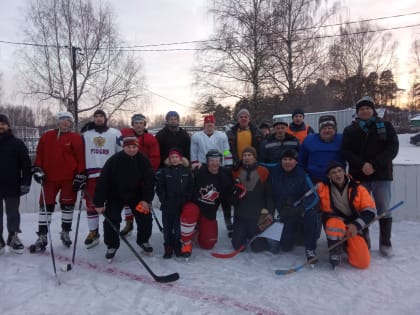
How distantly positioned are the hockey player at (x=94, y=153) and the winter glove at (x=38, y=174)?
20.1 inches

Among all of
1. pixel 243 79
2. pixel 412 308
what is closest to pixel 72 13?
pixel 243 79

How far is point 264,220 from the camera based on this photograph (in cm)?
392

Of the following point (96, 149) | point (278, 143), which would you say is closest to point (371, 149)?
point (278, 143)

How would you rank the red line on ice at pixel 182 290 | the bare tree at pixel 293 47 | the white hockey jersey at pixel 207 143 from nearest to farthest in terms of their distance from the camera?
the red line on ice at pixel 182 290, the white hockey jersey at pixel 207 143, the bare tree at pixel 293 47

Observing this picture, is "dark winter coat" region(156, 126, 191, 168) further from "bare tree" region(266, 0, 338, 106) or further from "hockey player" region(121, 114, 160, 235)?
"bare tree" region(266, 0, 338, 106)

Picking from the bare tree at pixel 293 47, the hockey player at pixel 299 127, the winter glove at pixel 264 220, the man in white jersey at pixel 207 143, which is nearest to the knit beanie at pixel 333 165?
the winter glove at pixel 264 220

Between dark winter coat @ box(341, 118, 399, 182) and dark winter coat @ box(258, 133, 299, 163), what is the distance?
0.68m

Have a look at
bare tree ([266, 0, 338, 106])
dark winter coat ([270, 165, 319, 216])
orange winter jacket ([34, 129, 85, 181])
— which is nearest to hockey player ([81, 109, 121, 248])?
orange winter jacket ([34, 129, 85, 181])

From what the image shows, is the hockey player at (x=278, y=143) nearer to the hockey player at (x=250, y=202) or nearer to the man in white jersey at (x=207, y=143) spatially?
the hockey player at (x=250, y=202)

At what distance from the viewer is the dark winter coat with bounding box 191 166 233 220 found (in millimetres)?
4008

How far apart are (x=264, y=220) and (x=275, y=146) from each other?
1031 millimetres

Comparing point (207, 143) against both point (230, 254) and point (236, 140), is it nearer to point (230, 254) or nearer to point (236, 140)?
point (236, 140)

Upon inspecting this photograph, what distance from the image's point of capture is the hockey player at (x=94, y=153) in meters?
4.12

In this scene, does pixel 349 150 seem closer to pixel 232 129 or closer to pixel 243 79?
pixel 232 129
